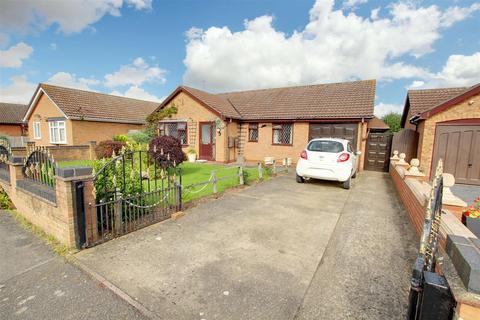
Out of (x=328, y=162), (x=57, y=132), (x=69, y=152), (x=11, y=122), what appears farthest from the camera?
(x=11, y=122)

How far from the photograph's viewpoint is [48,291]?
2.68 meters

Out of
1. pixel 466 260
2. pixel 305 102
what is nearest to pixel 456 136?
pixel 305 102

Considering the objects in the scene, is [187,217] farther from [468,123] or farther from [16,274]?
[468,123]

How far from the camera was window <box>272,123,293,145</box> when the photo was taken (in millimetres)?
14008

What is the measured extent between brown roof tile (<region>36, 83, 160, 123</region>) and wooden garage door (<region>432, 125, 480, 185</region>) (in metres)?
20.0

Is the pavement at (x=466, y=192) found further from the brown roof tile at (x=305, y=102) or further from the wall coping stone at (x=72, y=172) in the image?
the wall coping stone at (x=72, y=172)

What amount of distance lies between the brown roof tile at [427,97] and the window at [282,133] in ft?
19.7

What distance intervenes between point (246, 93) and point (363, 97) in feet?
28.2

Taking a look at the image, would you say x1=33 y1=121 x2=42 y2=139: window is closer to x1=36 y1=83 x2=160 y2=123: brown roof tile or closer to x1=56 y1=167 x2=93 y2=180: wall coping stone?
x1=36 y1=83 x2=160 y2=123: brown roof tile

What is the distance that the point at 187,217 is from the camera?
16.2 feet

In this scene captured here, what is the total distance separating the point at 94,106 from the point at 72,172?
715 inches

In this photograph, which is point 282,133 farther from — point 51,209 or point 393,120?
point 393,120

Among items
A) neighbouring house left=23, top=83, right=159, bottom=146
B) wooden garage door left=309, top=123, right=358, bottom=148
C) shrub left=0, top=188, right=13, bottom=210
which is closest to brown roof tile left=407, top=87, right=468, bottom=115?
wooden garage door left=309, top=123, right=358, bottom=148

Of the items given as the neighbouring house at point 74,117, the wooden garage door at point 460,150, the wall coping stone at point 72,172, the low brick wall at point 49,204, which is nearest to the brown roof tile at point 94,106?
the neighbouring house at point 74,117
